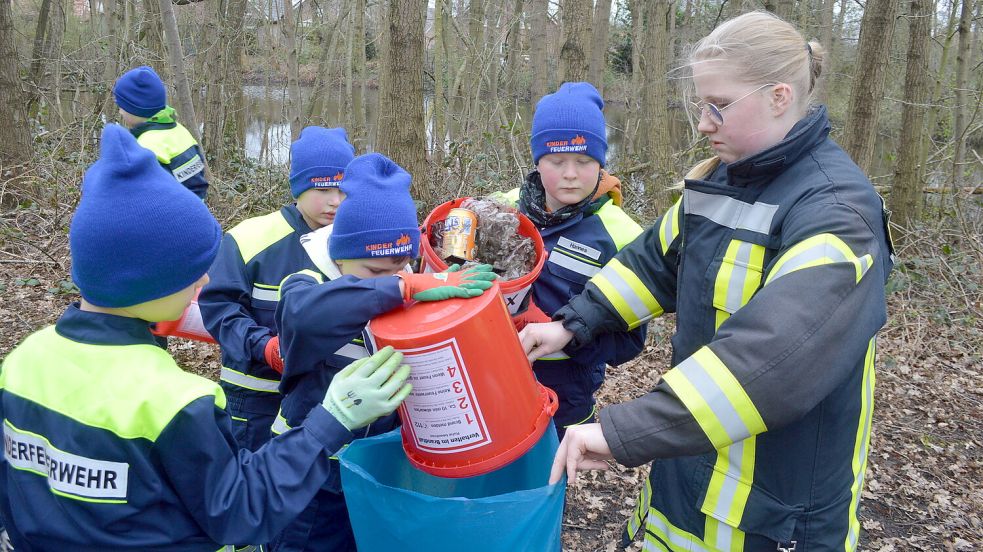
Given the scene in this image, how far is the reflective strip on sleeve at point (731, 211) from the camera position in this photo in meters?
1.68

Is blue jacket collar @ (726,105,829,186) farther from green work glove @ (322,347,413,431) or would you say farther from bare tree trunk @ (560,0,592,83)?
bare tree trunk @ (560,0,592,83)

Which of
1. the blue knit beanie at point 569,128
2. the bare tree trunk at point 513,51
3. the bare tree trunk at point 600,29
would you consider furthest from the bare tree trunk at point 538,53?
the blue knit beanie at point 569,128

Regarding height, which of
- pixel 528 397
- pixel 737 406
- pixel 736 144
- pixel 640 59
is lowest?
pixel 528 397

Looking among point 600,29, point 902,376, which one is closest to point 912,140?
point 902,376

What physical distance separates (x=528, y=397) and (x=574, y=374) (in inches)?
33.8

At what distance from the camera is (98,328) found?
1.41 m

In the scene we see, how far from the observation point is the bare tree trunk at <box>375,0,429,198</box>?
612cm

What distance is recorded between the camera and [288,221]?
2814 mm

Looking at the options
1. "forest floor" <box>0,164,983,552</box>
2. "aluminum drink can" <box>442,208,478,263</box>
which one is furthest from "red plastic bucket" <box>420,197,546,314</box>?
"forest floor" <box>0,164,983,552</box>

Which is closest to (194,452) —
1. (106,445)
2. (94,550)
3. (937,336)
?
(106,445)

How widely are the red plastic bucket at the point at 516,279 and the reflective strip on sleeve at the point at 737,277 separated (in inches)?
21.5

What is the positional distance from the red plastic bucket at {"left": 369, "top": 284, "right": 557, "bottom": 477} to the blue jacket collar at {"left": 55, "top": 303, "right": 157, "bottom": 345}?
53 cm

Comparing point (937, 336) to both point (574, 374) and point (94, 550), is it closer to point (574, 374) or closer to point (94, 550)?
point (574, 374)

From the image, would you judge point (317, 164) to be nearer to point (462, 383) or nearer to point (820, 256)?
point (462, 383)
